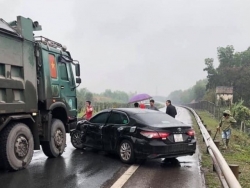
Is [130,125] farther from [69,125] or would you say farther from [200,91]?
[200,91]

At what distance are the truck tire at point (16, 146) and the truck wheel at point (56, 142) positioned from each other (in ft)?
3.34

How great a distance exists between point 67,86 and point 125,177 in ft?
12.8

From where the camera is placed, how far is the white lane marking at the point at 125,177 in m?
6.19

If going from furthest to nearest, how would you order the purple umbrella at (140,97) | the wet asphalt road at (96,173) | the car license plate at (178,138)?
the purple umbrella at (140,97), the car license plate at (178,138), the wet asphalt road at (96,173)

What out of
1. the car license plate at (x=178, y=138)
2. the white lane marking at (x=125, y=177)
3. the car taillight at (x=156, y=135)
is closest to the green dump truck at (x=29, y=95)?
the white lane marking at (x=125, y=177)

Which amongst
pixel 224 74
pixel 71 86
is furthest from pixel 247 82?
pixel 71 86

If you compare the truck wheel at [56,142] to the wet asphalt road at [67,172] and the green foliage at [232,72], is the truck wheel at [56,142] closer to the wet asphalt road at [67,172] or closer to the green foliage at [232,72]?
the wet asphalt road at [67,172]

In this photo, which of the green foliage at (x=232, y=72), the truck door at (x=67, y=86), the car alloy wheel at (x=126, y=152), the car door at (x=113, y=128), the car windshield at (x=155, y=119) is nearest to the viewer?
the car alloy wheel at (x=126, y=152)

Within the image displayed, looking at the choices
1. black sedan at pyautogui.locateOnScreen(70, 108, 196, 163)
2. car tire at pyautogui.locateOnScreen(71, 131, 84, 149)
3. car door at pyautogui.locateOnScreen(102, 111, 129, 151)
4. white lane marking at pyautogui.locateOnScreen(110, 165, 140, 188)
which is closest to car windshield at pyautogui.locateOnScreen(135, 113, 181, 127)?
black sedan at pyautogui.locateOnScreen(70, 108, 196, 163)

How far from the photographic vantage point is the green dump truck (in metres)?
7.06

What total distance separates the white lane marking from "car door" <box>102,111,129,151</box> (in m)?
1.07

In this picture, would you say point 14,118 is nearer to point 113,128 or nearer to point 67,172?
point 67,172

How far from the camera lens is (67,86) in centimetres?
983

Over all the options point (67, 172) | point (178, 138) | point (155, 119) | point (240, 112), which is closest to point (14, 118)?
point (67, 172)
